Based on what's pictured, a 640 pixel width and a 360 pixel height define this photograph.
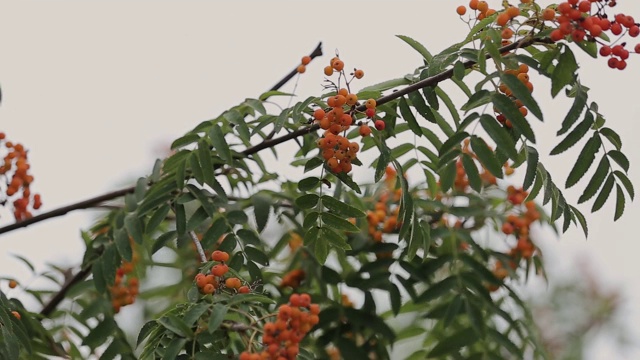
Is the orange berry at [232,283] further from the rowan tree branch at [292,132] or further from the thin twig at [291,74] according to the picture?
the thin twig at [291,74]

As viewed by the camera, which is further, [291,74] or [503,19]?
[291,74]

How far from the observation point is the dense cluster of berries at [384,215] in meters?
1.96

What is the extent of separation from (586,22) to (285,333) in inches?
20.9

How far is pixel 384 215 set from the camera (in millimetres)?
1994

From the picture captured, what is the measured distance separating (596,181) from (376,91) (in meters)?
0.35

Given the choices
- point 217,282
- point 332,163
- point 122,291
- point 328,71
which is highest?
point 328,71

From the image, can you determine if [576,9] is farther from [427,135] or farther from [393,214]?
[393,214]

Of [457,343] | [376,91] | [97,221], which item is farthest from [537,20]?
[97,221]

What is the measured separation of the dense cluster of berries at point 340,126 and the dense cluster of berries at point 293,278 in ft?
1.78

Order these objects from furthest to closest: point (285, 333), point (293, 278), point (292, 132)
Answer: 1. point (293, 278)
2. point (292, 132)
3. point (285, 333)

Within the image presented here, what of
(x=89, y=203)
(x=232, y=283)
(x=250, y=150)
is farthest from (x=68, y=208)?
(x=232, y=283)

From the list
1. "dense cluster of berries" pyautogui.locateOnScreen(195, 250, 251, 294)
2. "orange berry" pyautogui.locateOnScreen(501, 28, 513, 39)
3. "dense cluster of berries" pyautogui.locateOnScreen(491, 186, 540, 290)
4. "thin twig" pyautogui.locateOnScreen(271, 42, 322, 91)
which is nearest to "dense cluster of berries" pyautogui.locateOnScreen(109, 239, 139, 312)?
"thin twig" pyautogui.locateOnScreen(271, 42, 322, 91)

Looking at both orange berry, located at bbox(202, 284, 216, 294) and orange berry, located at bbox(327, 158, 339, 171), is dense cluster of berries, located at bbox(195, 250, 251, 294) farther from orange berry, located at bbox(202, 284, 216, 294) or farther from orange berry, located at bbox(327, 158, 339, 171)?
orange berry, located at bbox(327, 158, 339, 171)

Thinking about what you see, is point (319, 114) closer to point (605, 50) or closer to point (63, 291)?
point (605, 50)
